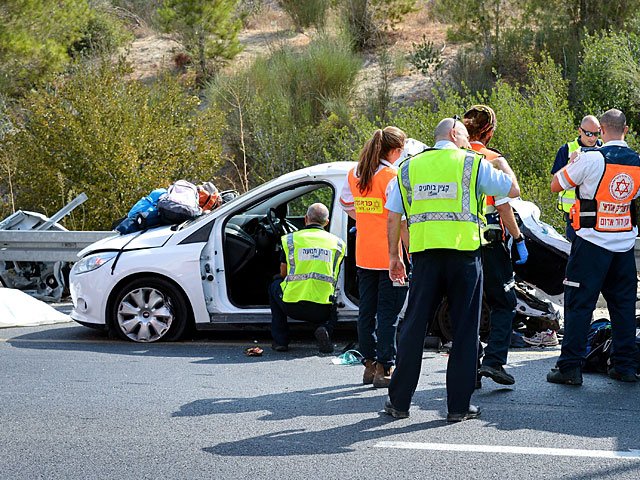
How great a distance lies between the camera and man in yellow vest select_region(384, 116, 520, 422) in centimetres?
590

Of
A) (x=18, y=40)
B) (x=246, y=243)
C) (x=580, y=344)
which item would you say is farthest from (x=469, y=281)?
(x=18, y=40)

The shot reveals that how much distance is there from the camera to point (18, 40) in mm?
24078

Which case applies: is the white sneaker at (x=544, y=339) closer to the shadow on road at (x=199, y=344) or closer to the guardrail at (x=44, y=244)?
the shadow on road at (x=199, y=344)

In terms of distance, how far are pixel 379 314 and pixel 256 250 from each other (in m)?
2.55

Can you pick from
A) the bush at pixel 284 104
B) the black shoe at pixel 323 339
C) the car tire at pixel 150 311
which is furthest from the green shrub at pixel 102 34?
the black shoe at pixel 323 339

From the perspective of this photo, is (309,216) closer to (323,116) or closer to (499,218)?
(499,218)

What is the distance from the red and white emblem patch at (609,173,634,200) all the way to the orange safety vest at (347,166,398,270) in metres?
1.53

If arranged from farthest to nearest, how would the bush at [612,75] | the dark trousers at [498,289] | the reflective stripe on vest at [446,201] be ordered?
the bush at [612,75], the dark trousers at [498,289], the reflective stripe on vest at [446,201]

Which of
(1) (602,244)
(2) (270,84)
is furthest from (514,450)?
(2) (270,84)

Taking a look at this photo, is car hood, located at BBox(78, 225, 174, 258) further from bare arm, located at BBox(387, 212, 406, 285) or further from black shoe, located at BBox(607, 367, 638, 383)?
black shoe, located at BBox(607, 367, 638, 383)

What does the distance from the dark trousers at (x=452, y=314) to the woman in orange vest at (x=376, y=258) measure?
3.17 ft

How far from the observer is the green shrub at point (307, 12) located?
27859 millimetres

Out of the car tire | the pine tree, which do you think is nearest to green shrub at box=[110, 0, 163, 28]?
the pine tree

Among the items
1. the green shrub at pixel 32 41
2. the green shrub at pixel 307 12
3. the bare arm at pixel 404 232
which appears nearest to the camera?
the bare arm at pixel 404 232
